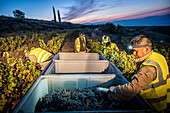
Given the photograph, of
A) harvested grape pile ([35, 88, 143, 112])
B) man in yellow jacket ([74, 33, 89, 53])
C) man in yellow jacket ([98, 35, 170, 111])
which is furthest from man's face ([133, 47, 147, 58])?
man in yellow jacket ([74, 33, 89, 53])

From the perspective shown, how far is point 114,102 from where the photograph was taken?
1576 millimetres

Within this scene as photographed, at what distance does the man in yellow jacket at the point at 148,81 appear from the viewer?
1.22 meters

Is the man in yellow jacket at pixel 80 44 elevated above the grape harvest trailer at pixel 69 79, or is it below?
above

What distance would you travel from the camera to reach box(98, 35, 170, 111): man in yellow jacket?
1223 mm

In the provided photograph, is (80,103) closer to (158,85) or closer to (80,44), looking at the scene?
(158,85)

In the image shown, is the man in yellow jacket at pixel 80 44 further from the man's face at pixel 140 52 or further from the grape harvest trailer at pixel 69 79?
the man's face at pixel 140 52

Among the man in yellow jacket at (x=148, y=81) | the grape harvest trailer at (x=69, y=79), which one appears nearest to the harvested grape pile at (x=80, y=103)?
the grape harvest trailer at (x=69, y=79)

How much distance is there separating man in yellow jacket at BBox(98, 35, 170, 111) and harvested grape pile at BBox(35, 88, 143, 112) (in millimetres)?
228

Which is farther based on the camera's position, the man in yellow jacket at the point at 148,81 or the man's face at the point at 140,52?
the man's face at the point at 140,52

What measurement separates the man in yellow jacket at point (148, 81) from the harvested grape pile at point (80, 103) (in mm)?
228

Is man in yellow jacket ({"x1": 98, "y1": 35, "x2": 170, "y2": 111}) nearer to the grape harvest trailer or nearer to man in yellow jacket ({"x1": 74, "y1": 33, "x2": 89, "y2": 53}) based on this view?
the grape harvest trailer

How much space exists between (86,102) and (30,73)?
2887 millimetres

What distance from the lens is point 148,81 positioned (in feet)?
4.00

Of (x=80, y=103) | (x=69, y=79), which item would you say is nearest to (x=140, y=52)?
(x=80, y=103)
